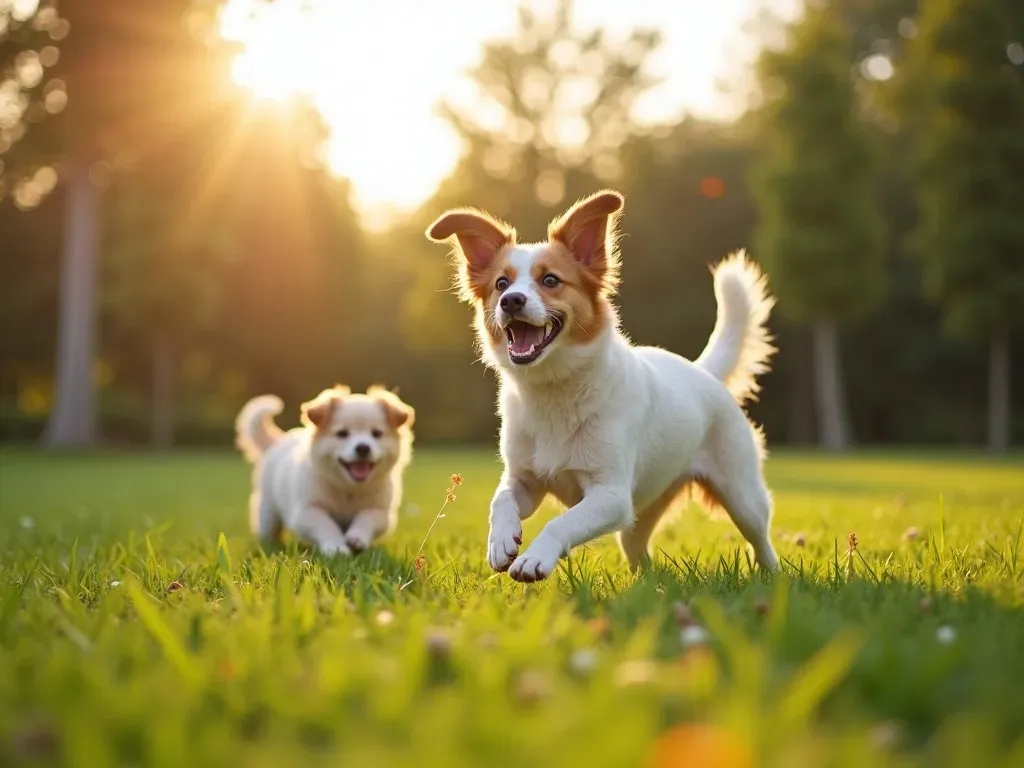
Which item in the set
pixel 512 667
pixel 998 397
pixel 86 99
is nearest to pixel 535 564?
pixel 512 667

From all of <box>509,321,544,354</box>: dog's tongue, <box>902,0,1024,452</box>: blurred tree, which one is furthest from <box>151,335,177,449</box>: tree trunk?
<box>509,321,544,354</box>: dog's tongue

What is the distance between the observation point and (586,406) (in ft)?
14.0

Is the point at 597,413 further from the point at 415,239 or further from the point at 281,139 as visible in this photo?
the point at 415,239

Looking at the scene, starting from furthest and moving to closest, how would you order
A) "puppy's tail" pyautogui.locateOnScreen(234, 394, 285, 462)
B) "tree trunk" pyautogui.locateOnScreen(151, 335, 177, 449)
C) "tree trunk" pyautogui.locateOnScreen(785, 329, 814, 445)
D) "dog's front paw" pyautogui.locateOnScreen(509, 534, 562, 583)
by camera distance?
"tree trunk" pyautogui.locateOnScreen(785, 329, 814, 445) < "tree trunk" pyautogui.locateOnScreen(151, 335, 177, 449) < "puppy's tail" pyautogui.locateOnScreen(234, 394, 285, 462) < "dog's front paw" pyautogui.locateOnScreen(509, 534, 562, 583)

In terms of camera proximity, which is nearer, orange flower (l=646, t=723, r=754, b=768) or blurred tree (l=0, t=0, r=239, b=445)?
orange flower (l=646, t=723, r=754, b=768)

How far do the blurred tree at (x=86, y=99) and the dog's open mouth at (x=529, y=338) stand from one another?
2007cm

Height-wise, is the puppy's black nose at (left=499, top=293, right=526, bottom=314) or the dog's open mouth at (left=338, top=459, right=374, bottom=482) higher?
the puppy's black nose at (left=499, top=293, right=526, bottom=314)

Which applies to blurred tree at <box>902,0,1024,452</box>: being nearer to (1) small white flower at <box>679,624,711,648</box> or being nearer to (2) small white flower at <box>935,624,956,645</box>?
(2) small white flower at <box>935,624,956,645</box>

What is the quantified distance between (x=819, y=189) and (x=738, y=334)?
2218 cm

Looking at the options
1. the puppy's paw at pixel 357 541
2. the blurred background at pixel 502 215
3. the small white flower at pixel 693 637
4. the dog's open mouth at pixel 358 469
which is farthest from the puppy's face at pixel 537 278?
the blurred background at pixel 502 215

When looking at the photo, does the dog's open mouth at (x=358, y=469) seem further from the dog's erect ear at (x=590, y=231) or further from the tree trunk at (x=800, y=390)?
the tree trunk at (x=800, y=390)

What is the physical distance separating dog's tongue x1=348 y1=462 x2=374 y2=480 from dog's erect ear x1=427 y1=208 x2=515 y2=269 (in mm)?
1972

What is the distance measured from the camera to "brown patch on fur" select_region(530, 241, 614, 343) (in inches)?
172

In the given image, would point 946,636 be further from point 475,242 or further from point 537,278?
point 475,242
